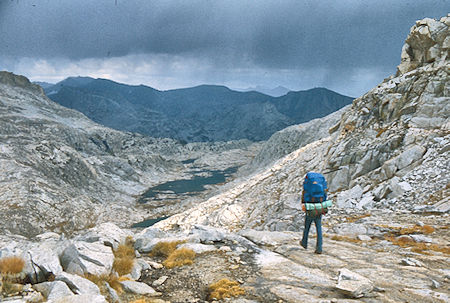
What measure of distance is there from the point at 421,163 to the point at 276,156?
131115 mm

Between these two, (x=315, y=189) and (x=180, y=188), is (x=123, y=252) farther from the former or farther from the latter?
(x=180, y=188)

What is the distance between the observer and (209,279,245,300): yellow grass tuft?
7.22 meters

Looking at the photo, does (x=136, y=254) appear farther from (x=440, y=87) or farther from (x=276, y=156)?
(x=276, y=156)

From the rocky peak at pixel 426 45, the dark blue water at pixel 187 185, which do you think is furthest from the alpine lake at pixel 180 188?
the rocky peak at pixel 426 45

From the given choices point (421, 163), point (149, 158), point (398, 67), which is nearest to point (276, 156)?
point (149, 158)

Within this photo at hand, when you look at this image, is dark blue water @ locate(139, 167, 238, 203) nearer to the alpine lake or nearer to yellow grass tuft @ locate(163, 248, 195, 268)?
the alpine lake

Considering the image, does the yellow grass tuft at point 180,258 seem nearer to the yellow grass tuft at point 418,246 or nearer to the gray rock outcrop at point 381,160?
the yellow grass tuft at point 418,246

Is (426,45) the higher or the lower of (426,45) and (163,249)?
the higher

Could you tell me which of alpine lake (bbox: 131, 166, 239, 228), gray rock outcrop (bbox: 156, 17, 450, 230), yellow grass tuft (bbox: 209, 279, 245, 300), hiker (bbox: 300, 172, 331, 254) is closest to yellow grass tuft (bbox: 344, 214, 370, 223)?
gray rock outcrop (bbox: 156, 17, 450, 230)

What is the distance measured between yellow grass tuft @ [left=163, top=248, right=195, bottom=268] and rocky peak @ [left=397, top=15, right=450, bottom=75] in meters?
41.2

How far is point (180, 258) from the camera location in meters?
10.1

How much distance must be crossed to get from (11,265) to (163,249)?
18.2ft

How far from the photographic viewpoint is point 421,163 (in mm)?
23281

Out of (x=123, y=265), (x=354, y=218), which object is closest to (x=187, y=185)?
(x=354, y=218)
